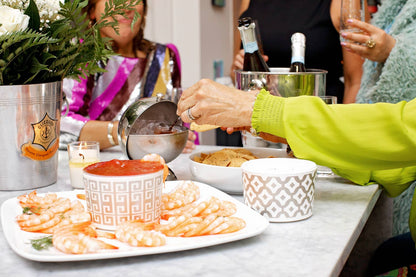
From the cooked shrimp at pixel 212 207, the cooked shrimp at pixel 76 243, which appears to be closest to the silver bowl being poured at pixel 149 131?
A: the cooked shrimp at pixel 212 207

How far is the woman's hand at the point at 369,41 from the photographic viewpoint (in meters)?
1.41

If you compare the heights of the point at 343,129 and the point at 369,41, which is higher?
the point at 369,41

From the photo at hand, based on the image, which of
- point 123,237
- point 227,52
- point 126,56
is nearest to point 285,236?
point 123,237

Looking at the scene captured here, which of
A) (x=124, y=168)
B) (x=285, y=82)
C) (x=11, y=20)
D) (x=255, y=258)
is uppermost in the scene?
(x=11, y=20)

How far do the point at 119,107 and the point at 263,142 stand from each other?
0.88 meters

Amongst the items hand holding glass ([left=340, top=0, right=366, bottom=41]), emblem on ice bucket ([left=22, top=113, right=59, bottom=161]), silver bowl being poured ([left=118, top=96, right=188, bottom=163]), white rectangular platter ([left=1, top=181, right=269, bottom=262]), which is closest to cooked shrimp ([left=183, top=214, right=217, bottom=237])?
white rectangular platter ([left=1, top=181, right=269, bottom=262])

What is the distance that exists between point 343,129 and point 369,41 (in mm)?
651

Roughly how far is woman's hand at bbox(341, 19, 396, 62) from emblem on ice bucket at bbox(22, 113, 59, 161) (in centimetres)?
88

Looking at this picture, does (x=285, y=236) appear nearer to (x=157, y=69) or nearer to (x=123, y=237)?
(x=123, y=237)

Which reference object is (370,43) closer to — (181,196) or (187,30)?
(181,196)

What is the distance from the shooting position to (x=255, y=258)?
675 millimetres

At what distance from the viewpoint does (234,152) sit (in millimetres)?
1058

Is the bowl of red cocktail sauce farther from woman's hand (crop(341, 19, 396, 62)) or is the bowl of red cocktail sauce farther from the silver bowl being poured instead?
woman's hand (crop(341, 19, 396, 62))

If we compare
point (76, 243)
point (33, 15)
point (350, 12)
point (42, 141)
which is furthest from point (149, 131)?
point (350, 12)
